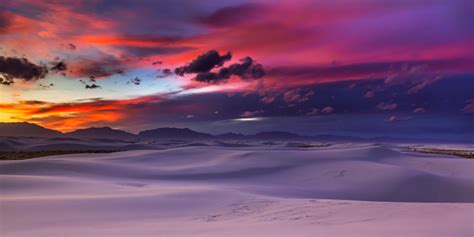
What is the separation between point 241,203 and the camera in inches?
405

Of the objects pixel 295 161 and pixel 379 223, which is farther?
pixel 295 161

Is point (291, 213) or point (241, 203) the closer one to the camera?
point (291, 213)

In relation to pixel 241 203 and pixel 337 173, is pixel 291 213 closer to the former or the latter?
pixel 241 203

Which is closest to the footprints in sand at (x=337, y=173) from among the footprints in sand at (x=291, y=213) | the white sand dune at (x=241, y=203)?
the white sand dune at (x=241, y=203)

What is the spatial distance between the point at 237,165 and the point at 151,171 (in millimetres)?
4097

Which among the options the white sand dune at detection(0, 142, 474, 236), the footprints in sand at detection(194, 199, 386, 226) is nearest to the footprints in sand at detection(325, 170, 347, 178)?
the white sand dune at detection(0, 142, 474, 236)

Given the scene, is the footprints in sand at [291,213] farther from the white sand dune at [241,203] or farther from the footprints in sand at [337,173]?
the footprints in sand at [337,173]

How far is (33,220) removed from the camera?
8.34 meters

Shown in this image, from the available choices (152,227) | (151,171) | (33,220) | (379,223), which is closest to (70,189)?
(33,220)

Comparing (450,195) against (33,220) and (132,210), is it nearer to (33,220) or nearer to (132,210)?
(132,210)

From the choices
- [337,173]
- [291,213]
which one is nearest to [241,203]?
[291,213]

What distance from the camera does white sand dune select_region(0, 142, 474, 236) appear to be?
7.12 metres

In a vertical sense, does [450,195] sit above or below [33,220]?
below

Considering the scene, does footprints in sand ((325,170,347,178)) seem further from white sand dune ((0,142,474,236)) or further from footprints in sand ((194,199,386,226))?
footprints in sand ((194,199,386,226))
